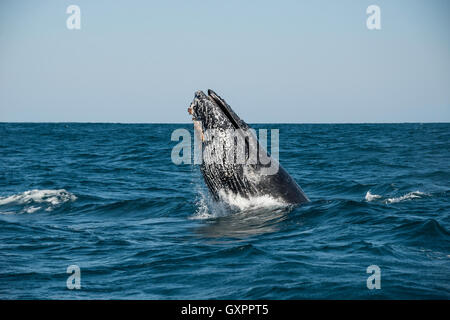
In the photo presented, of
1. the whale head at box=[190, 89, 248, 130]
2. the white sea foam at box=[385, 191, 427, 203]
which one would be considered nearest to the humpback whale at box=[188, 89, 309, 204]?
the whale head at box=[190, 89, 248, 130]

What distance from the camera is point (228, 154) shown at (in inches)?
401

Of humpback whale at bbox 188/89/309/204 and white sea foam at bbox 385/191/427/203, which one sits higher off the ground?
humpback whale at bbox 188/89/309/204

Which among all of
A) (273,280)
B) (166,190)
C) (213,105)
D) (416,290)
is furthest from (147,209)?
(416,290)

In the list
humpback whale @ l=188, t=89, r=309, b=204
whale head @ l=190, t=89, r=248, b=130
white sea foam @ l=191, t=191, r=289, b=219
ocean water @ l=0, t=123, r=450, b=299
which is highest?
whale head @ l=190, t=89, r=248, b=130

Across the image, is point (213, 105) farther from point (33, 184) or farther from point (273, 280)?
point (33, 184)

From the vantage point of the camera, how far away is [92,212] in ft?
44.7

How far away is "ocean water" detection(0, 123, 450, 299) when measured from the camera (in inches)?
261

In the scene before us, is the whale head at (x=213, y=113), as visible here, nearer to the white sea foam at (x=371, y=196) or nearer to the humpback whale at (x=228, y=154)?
the humpback whale at (x=228, y=154)

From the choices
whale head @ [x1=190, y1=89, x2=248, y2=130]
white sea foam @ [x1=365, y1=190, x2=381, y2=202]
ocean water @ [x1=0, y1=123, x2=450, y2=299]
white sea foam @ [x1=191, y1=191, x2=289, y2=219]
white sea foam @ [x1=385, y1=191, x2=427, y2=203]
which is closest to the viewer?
ocean water @ [x1=0, y1=123, x2=450, y2=299]

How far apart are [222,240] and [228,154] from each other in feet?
5.99

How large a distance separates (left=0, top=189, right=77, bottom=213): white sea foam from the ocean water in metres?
0.04

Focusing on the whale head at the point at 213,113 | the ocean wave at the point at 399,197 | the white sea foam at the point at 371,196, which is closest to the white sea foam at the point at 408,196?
the ocean wave at the point at 399,197

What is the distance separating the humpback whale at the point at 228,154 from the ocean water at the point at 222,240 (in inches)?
14.7

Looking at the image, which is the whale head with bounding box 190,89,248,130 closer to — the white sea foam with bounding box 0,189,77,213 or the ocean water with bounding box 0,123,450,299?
the ocean water with bounding box 0,123,450,299
